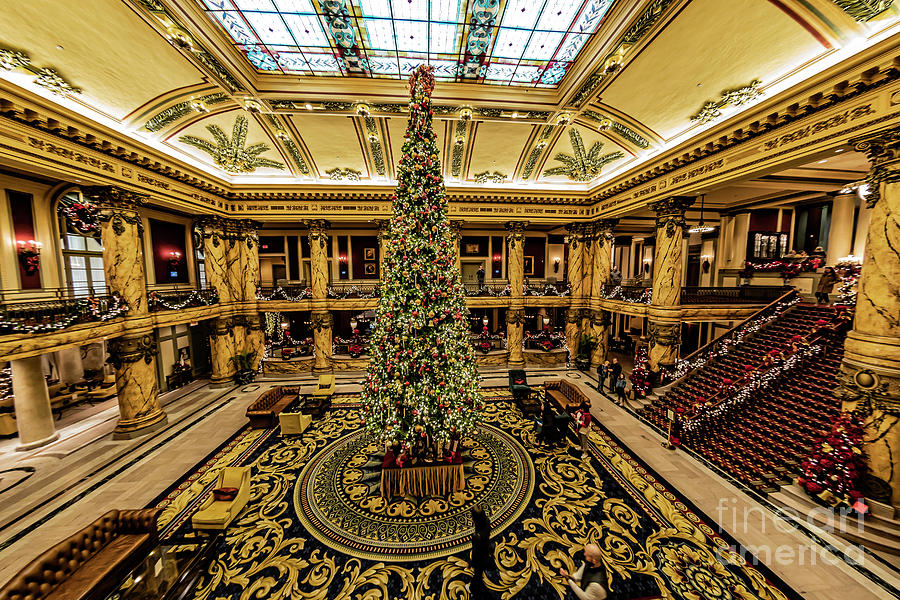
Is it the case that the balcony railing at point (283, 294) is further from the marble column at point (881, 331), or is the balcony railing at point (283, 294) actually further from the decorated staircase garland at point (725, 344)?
the marble column at point (881, 331)

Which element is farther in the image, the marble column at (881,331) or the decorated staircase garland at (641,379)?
the decorated staircase garland at (641,379)

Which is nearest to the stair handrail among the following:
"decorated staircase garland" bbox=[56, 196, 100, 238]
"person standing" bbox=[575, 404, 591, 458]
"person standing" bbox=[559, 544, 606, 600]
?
"person standing" bbox=[575, 404, 591, 458]

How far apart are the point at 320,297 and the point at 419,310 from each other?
954cm

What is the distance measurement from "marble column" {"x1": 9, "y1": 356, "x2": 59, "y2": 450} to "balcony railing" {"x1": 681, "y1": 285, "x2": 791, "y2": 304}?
21092 mm

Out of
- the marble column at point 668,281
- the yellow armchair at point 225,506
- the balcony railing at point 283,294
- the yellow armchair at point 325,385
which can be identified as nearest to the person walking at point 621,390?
the marble column at point 668,281

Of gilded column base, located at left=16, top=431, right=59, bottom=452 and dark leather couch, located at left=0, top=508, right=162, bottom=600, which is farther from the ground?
dark leather couch, located at left=0, top=508, right=162, bottom=600

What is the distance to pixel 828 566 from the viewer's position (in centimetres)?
466

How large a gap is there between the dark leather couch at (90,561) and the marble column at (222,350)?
935cm

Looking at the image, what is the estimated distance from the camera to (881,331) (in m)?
5.42

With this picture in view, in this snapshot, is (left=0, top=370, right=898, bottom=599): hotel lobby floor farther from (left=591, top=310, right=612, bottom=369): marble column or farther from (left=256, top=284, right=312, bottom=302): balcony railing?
(left=256, top=284, right=312, bottom=302): balcony railing

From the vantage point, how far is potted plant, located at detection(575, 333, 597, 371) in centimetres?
1437

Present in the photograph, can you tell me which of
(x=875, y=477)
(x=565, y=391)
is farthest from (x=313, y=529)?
(x=875, y=477)

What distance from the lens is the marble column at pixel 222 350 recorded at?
1283 cm

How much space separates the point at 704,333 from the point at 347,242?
20643 mm
